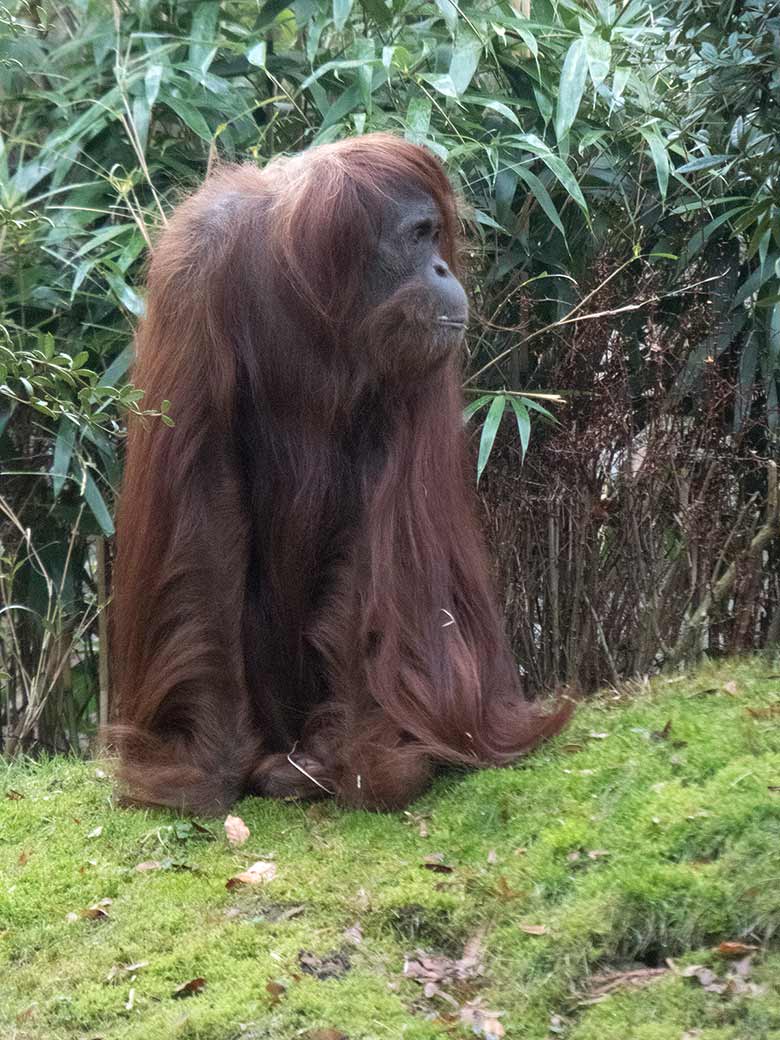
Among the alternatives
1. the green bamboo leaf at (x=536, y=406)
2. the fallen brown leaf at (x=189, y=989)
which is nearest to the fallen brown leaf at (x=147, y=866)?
the fallen brown leaf at (x=189, y=989)

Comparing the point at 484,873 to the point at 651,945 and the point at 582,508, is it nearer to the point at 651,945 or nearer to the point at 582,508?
the point at 651,945

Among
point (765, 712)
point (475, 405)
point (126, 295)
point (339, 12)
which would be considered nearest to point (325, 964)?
point (765, 712)

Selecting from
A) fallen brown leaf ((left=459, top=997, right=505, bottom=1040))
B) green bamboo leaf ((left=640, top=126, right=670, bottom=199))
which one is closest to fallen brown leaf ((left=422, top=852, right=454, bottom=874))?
fallen brown leaf ((left=459, top=997, right=505, bottom=1040))

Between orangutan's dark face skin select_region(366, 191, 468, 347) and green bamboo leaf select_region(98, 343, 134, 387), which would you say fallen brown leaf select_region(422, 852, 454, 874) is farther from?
green bamboo leaf select_region(98, 343, 134, 387)

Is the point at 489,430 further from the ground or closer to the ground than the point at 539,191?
closer to the ground

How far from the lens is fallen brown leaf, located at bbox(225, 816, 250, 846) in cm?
292

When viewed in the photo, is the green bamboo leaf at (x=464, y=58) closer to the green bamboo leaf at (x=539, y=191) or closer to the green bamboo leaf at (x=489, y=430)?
the green bamboo leaf at (x=539, y=191)

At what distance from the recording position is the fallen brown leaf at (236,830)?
292 centimetres

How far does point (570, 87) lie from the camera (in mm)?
3654

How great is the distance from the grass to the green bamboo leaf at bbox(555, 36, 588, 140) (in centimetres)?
156

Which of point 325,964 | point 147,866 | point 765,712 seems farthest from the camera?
point 765,712

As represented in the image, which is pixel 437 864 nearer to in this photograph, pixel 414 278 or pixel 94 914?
pixel 94 914

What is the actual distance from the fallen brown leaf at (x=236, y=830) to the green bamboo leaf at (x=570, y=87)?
1949 millimetres

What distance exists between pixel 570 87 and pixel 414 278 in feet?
2.95
